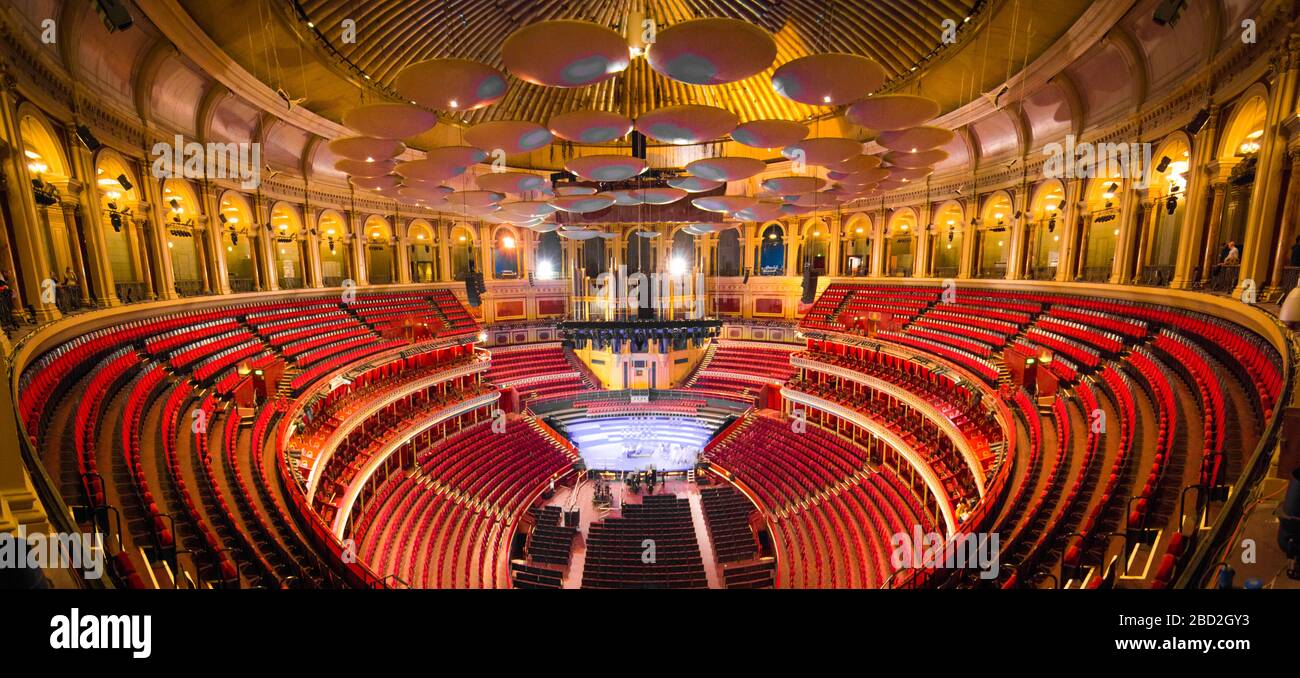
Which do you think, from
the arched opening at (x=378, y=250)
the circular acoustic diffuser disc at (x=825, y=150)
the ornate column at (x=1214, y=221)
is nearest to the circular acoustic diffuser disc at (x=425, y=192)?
the circular acoustic diffuser disc at (x=825, y=150)

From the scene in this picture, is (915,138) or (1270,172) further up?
(915,138)

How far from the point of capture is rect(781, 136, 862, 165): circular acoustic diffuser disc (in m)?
7.34

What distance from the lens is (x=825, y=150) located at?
7.59m

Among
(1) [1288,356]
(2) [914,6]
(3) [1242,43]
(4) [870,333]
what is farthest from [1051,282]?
(1) [1288,356]

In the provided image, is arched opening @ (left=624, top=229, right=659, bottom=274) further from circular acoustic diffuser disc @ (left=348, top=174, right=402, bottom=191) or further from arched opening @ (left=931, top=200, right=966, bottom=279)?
circular acoustic diffuser disc @ (left=348, top=174, right=402, bottom=191)

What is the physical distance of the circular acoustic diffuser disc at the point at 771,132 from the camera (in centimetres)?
714

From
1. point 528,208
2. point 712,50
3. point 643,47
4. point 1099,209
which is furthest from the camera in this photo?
point 1099,209

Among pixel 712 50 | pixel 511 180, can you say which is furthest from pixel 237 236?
pixel 712 50

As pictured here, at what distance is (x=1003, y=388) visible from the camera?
11195 mm

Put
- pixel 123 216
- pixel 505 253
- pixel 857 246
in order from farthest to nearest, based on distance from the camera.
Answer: pixel 505 253, pixel 857 246, pixel 123 216

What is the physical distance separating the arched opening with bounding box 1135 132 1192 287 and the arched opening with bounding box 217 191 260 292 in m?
24.1

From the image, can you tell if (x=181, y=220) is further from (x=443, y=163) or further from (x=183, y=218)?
(x=443, y=163)

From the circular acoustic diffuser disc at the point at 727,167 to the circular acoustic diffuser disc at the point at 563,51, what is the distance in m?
2.79

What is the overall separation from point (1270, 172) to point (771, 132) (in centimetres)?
791
